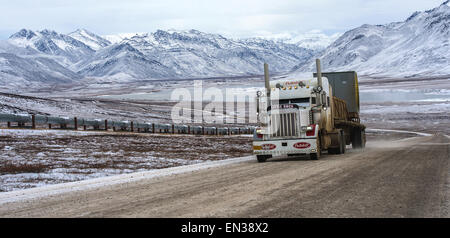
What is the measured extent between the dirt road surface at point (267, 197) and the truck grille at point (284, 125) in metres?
5.97

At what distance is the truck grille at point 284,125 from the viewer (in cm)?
2178

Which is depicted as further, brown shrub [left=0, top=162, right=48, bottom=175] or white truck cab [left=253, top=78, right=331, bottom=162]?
white truck cab [left=253, top=78, right=331, bottom=162]

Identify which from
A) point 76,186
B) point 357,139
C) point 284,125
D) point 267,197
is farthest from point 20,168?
point 357,139

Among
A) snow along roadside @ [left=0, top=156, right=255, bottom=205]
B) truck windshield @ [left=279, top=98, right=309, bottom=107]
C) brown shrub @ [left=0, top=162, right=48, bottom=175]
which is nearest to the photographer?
snow along roadside @ [left=0, top=156, right=255, bottom=205]

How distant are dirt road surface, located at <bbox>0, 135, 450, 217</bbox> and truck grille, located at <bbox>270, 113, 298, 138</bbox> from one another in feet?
19.6

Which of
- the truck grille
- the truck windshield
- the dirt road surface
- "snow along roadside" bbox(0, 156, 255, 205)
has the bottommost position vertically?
"snow along roadside" bbox(0, 156, 255, 205)

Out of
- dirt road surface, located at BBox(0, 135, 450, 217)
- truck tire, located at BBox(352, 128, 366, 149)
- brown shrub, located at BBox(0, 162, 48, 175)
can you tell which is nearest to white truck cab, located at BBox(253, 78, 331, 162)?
dirt road surface, located at BBox(0, 135, 450, 217)

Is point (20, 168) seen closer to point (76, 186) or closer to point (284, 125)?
point (76, 186)

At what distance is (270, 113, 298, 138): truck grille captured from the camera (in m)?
21.8

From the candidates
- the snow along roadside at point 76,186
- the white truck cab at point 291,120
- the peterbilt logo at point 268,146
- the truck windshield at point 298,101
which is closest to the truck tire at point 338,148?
the white truck cab at point 291,120

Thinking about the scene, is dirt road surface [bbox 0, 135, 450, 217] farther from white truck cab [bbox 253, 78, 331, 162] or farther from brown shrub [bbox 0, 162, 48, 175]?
white truck cab [bbox 253, 78, 331, 162]

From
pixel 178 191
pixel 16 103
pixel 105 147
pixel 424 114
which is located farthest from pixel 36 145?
pixel 424 114

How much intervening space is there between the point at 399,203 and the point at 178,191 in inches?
205
